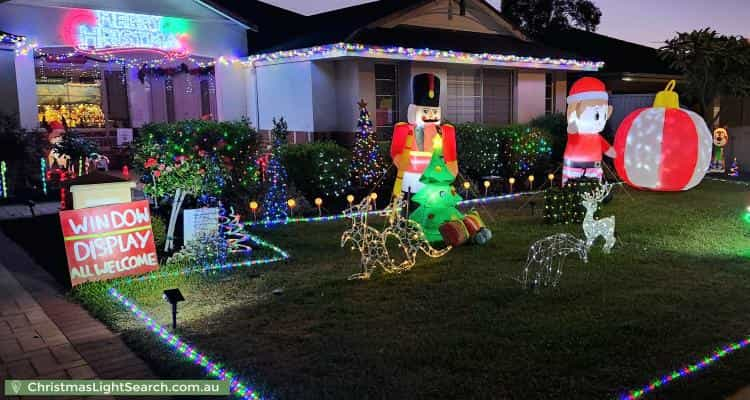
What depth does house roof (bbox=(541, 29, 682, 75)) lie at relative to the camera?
74.2 feet

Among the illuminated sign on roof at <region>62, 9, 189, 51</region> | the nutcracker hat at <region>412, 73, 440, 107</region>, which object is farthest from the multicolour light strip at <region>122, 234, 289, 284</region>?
the illuminated sign on roof at <region>62, 9, 189, 51</region>

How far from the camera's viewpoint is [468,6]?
18.1 metres

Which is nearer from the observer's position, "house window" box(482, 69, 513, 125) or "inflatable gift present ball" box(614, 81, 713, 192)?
"inflatable gift present ball" box(614, 81, 713, 192)

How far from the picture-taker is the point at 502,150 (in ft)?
49.1

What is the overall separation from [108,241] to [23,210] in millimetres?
5390

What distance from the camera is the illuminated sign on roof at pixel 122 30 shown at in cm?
1431

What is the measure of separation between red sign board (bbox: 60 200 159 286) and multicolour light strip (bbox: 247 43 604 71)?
7517mm

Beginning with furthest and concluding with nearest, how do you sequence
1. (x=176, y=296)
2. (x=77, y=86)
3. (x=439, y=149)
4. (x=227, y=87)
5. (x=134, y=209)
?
1. (x=77, y=86)
2. (x=227, y=87)
3. (x=439, y=149)
4. (x=134, y=209)
5. (x=176, y=296)

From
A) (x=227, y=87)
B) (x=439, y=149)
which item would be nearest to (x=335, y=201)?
(x=439, y=149)

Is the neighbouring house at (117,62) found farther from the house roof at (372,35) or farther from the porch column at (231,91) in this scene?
the house roof at (372,35)

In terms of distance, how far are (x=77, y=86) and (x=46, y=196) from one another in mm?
8541

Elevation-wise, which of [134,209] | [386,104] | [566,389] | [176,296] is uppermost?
[386,104]

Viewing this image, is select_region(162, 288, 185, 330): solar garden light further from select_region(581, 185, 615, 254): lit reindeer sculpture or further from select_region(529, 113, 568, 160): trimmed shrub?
select_region(529, 113, 568, 160): trimmed shrub

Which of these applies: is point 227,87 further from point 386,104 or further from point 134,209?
point 134,209
